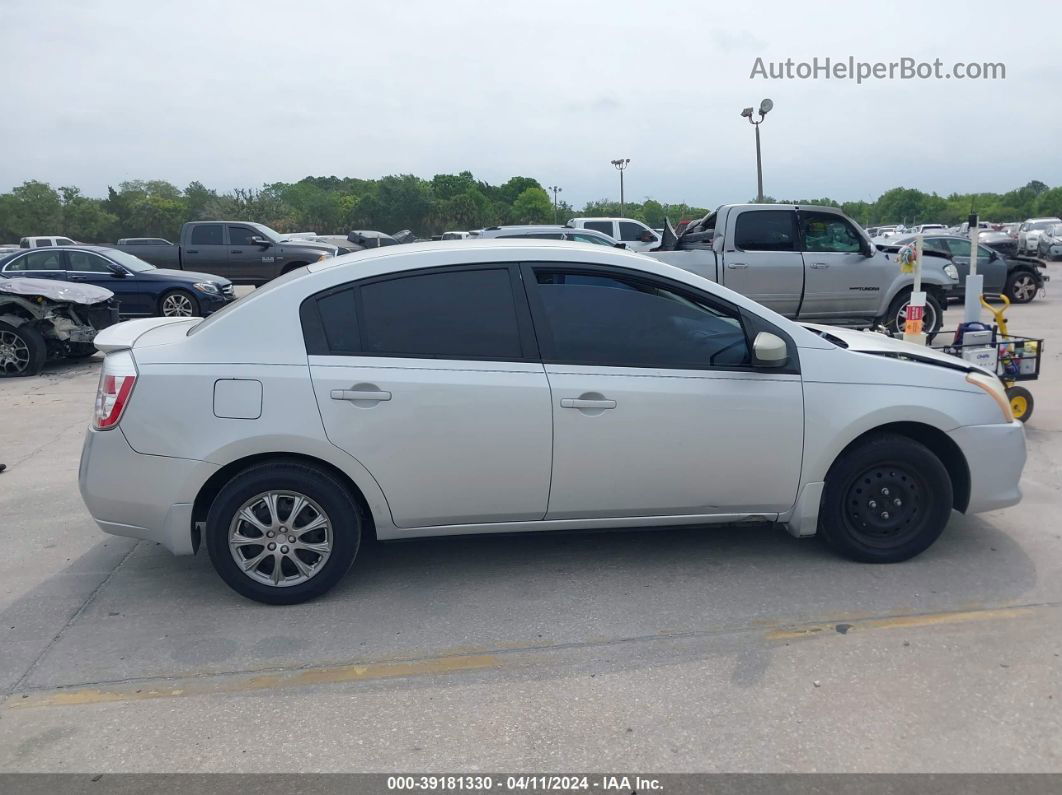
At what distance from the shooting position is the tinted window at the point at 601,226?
25.1m

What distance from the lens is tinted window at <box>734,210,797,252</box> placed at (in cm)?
1164

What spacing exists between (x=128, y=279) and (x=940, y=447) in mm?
13944

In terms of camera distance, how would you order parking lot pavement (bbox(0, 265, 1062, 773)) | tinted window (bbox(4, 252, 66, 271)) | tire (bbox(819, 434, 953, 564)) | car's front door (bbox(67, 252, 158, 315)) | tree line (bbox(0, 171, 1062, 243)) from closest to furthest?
parking lot pavement (bbox(0, 265, 1062, 773)), tire (bbox(819, 434, 953, 564)), car's front door (bbox(67, 252, 158, 315)), tinted window (bbox(4, 252, 66, 271)), tree line (bbox(0, 171, 1062, 243))

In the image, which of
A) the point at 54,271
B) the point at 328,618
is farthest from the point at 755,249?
the point at 54,271

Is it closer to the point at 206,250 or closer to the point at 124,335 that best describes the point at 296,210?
the point at 206,250

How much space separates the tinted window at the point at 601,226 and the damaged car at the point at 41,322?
15615mm

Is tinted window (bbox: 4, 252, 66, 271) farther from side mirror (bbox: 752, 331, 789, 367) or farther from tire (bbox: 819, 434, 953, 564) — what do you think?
tire (bbox: 819, 434, 953, 564)

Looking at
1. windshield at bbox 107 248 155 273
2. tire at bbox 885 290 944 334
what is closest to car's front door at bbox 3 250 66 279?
windshield at bbox 107 248 155 273

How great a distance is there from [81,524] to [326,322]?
8.44 ft

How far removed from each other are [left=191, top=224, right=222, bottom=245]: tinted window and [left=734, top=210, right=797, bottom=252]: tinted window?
12.4 meters

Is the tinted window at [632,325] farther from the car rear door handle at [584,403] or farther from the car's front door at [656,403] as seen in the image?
the car rear door handle at [584,403]

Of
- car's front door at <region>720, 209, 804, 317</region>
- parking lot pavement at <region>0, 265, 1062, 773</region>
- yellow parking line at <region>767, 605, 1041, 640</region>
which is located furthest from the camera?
car's front door at <region>720, 209, 804, 317</region>

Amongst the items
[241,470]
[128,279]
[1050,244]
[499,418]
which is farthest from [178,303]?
[1050,244]
